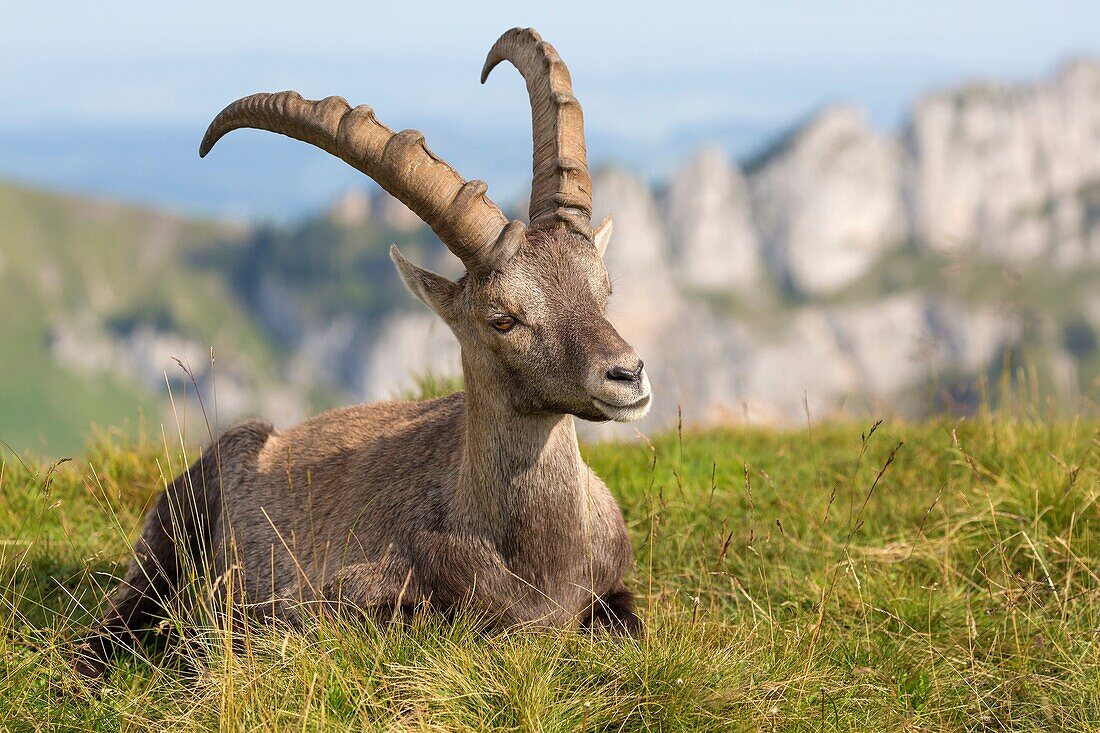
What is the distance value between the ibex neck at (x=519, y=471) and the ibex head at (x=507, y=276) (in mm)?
156

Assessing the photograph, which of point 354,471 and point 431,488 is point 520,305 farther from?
point 354,471

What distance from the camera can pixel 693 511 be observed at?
9.89m

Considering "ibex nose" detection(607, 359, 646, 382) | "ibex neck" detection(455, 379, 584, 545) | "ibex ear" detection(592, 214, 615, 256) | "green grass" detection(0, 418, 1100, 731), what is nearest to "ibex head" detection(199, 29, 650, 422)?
"ibex nose" detection(607, 359, 646, 382)

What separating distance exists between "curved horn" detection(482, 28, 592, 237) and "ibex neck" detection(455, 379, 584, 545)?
3.93 ft

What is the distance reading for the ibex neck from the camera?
21.8 feet

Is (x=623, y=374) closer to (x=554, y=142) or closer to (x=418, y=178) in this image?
(x=418, y=178)

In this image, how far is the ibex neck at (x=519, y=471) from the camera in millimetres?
6648

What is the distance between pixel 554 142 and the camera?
7.32m

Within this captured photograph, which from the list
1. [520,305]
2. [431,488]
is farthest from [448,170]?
[431,488]

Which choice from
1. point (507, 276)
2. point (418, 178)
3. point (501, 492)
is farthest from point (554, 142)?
point (501, 492)

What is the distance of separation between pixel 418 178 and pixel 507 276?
790 mm

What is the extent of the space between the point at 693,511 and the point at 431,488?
335 centimetres

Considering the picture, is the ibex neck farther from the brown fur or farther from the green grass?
the green grass

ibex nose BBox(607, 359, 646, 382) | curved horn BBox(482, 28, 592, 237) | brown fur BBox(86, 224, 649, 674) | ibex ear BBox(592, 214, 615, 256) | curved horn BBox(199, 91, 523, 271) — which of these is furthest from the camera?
ibex ear BBox(592, 214, 615, 256)
